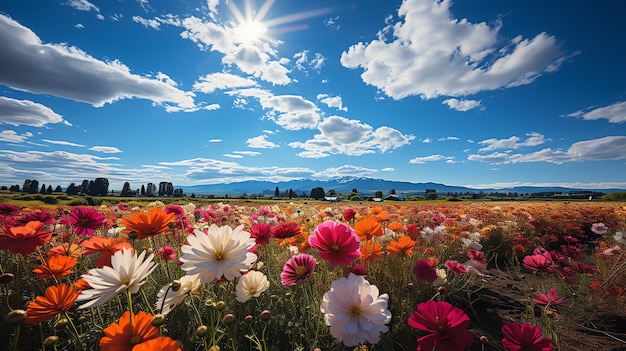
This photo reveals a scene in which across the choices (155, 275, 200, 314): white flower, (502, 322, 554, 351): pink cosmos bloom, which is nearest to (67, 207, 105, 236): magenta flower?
(155, 275, 200, 314): white flower

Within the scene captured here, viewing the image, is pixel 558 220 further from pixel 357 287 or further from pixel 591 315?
pixel 357 287

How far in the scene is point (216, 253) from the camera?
1.11 meters

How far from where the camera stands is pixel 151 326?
0.96m

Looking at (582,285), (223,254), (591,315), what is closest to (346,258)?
(223,254)

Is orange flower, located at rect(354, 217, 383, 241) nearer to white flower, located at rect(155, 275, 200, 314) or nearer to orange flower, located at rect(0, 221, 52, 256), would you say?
white flower, located at rect(155, 275, 200, 314)

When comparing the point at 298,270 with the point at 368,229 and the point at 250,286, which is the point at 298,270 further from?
the point at 368,229

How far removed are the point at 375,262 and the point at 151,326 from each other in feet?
7.00

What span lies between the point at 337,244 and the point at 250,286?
545 mm

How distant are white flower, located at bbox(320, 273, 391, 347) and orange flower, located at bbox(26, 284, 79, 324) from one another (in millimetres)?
1010

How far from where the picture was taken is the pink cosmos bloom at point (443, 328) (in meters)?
0.94

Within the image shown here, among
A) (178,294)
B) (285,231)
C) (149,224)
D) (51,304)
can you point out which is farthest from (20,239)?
(285,231)

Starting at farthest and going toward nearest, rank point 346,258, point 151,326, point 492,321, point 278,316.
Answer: point 492,321 → point 278,316 → point 346,258 → point 151,326

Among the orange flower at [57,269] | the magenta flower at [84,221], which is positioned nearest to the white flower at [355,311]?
the orange flower at [57,269]

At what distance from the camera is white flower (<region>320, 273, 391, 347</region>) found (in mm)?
998
